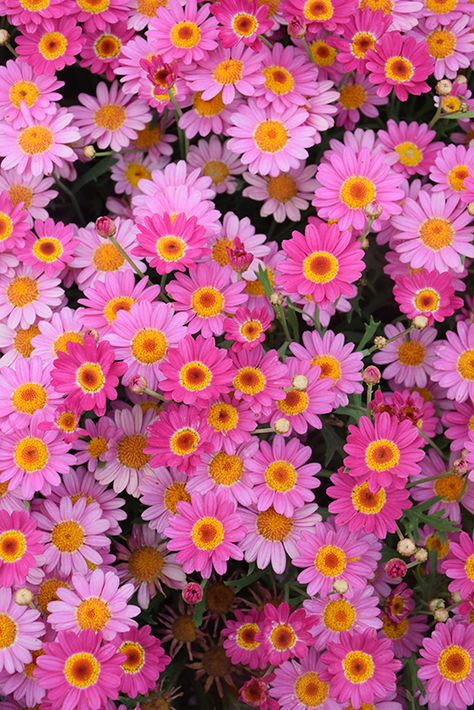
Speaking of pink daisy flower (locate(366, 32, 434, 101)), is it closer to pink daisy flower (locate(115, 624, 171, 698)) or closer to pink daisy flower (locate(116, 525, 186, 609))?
pink daisy flower (locate(116, 525, 186, 609))

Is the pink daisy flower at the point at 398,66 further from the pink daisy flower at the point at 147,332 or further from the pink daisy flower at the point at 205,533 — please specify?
the pink daisy flower at the point at 205,533

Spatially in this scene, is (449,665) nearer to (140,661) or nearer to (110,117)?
(140,661)

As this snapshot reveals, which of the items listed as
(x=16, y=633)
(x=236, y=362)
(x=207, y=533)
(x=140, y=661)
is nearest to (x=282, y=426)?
(x=236, y=362)

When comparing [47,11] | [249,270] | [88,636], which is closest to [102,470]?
[88,636]

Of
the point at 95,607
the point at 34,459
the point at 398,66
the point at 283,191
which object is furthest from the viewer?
the point at 283,191

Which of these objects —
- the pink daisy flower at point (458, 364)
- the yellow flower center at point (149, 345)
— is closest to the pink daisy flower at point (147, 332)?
the yellow flower center at point (149, 345)

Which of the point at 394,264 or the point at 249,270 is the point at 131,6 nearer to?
the point at 249,270

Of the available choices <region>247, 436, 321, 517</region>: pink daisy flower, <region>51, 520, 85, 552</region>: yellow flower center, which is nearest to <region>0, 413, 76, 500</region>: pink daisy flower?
<region>51, 520, 85, 552</region>: yellow flower center
